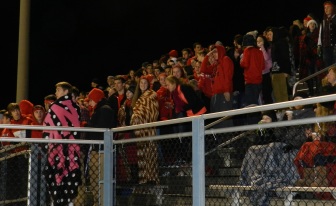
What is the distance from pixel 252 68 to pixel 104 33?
23409 millimetres

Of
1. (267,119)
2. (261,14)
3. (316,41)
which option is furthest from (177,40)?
(267,119)

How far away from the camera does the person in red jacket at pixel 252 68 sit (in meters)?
11.9

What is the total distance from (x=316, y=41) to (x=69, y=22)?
76.5 ft

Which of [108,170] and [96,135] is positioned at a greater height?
[96,135]

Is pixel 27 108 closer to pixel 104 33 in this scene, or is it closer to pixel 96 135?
pixel 96 135

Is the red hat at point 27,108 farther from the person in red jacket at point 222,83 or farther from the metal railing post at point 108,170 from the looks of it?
the metal railing post at point 108,170

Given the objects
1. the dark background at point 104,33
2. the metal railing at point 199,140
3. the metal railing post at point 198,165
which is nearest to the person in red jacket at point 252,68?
the metal railing at point 199,140

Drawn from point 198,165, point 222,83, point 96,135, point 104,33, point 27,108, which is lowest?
point 198,165

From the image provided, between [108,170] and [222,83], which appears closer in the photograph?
[108,170]

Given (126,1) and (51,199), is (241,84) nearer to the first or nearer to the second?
(51,199)

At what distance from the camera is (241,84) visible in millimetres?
12273

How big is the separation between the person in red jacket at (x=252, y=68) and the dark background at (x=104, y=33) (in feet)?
60.8

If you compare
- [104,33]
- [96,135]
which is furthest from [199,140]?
[104,33]

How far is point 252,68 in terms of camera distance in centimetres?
1187
